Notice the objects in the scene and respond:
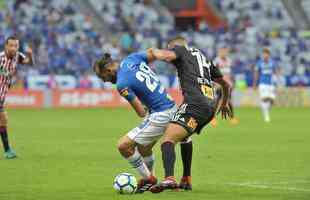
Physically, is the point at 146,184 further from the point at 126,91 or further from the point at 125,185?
the point at 126,91

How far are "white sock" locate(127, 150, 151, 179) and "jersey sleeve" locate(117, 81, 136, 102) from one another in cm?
80

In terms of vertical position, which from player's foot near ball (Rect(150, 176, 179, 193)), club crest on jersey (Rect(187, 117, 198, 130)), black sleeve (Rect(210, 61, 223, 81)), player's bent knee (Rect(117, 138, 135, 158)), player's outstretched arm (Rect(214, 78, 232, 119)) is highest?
black sleeve (Rect(210, 61, 223, 81))

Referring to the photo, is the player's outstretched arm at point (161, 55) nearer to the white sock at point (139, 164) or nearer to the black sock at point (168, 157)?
the black sock at point (168, 157)

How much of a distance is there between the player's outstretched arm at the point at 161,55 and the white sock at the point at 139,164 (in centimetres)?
121

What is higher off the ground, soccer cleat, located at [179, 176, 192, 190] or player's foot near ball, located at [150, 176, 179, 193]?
player's foot near ball, located at [150, 176, 179, 193]

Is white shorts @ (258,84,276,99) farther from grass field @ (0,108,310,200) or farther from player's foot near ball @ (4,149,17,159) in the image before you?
player's foot near ball @ (4,149,17,159)

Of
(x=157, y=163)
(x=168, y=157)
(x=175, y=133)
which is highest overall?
(x=175, y=133)

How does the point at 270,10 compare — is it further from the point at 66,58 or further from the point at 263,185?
the point at 263,185

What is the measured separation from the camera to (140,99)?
36.2ft

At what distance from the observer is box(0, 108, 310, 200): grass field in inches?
430

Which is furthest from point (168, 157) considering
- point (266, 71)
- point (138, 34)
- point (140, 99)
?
point (138, 34)

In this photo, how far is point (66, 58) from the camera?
124 feet

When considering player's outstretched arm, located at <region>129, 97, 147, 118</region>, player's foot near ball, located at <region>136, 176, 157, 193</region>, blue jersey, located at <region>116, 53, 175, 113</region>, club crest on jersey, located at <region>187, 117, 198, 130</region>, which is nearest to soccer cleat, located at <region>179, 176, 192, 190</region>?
player's foot near ball, located at <region>136, 176, 157, 193</region>

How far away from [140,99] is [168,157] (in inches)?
33.2
